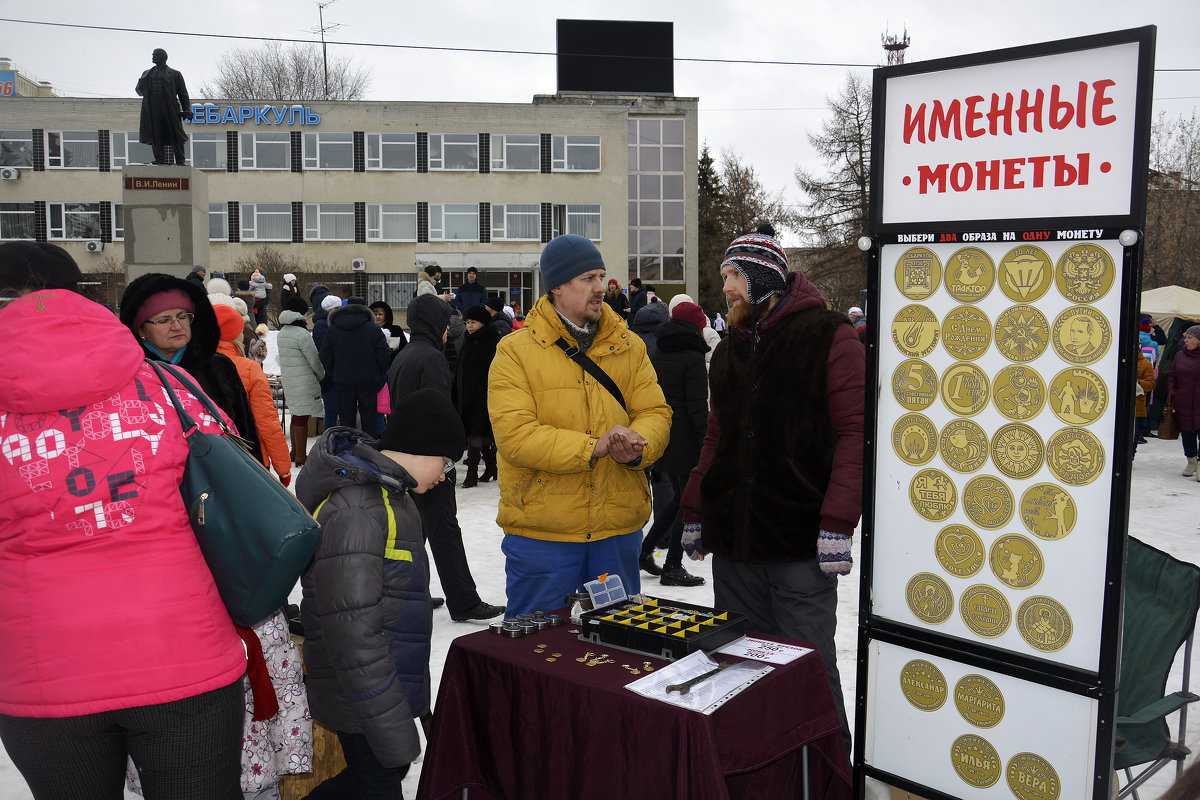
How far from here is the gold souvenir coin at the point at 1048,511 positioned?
2598mm

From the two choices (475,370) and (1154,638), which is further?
(475,370)

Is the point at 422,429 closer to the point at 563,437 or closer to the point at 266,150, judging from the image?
the point at 563,437

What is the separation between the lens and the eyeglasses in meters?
3.54

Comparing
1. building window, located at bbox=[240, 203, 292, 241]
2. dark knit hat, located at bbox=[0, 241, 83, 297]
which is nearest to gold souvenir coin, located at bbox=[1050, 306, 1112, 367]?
dark knit hat, located at bbox=[0, 241, 83, 297]

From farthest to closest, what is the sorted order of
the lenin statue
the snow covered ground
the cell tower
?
1. the cell tower
2. the lenin statue
3. the snow covered ground

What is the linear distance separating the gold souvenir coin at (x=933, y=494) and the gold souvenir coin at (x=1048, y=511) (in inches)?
8.7

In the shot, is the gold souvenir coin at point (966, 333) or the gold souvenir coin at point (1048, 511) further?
the gold souvenir coin at point (966, 333)

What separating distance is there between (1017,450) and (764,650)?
0.98 meters

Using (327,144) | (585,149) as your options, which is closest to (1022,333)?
(585,149)

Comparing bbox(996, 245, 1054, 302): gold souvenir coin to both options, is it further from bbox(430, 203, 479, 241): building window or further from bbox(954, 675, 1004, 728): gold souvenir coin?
bbox(430, 203, 479, 241): building window

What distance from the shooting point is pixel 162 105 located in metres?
13.0

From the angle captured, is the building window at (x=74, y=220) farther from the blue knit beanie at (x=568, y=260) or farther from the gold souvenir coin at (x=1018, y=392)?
the gold souvenir coin at (x=1018, y=392)

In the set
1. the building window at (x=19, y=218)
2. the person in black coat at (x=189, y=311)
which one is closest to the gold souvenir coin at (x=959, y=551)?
the person in black coat at (x=189, y=311)

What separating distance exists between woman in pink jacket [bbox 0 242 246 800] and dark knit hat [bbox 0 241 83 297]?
284 mm
